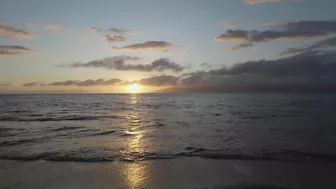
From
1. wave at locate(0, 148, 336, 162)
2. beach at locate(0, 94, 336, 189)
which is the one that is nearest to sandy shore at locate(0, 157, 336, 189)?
beach at locate(0, 94, 336, 189)

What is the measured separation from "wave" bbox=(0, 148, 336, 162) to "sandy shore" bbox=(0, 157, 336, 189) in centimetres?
59

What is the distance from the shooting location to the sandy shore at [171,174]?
24.6 ft

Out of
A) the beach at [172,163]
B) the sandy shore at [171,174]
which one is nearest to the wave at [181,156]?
the beach at [172,163]

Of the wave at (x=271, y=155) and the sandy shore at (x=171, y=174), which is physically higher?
the sandy shore at (x=171, y=174)

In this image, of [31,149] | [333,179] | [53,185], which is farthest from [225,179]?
[31,149]

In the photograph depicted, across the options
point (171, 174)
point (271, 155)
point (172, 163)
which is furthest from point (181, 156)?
point (271, 155)

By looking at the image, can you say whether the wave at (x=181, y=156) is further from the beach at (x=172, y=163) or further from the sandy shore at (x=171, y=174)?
the sandy shore at (x=171, y=174)

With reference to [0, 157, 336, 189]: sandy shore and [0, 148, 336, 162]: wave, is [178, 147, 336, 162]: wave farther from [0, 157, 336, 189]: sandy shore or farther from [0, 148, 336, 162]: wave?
[0, 157, 336, 189]: sandy shore

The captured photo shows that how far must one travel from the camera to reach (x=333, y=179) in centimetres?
809

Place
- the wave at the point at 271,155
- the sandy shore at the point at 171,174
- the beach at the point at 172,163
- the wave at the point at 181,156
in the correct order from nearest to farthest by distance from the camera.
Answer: the sandy shore at the point at 171,174 → the beach at the point at 172,163 → the wave at the point at 181,156 → the wave at the point at 271,155

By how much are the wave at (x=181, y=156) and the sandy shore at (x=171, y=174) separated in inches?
23.1

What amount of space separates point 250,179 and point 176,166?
293cm

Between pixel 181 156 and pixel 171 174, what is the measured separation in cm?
266

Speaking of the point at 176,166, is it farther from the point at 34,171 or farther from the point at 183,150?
the point at 34,171
